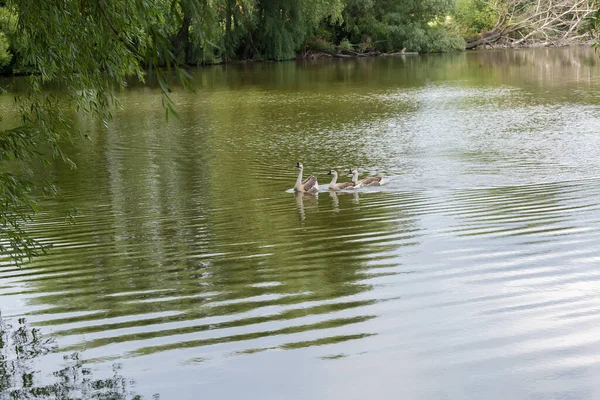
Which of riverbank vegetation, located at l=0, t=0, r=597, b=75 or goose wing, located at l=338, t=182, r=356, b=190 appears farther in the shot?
riverbank vegetation, located at l=0, t=0, r=597, b=75

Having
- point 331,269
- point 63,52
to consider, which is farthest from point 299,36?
point 63,52

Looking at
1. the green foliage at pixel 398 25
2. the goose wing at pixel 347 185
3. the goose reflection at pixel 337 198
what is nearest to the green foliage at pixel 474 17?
the green foliage at pixel 398 25

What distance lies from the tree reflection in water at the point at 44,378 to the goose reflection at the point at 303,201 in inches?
252

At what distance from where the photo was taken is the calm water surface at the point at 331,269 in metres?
5.97

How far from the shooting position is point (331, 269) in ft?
28.3

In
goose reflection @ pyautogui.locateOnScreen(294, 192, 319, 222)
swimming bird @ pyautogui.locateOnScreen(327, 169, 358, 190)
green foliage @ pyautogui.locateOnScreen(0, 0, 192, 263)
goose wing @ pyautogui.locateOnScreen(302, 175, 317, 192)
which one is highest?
green foliage @ pyautogui.locateOnScreen(0, 0, 192, 263)

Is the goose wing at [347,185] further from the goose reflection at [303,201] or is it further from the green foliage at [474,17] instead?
the green foliage at [474,17]

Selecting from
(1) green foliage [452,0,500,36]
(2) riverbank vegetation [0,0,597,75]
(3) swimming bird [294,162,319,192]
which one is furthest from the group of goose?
(1) green foliage [452,0,500,36]

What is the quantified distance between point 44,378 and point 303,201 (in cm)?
833

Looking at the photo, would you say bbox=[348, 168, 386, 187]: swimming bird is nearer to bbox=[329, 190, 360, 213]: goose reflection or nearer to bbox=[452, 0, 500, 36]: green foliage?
bbox=[329, 190, 360, 213]: goose reflection

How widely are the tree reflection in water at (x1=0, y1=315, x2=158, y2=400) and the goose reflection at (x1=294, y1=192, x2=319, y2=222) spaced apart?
6389mm

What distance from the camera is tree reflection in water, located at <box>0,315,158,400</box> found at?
18.7ft

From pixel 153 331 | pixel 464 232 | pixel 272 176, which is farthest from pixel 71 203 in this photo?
pixel 153 331

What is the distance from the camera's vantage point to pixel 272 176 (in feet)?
55.4
